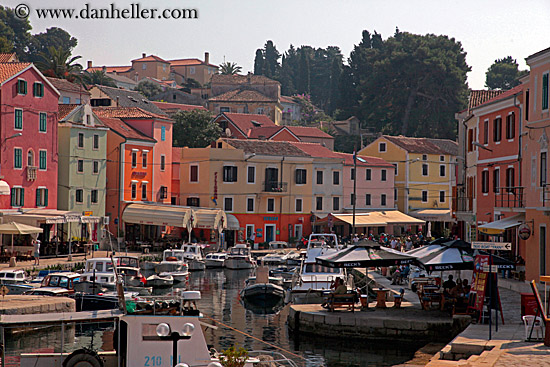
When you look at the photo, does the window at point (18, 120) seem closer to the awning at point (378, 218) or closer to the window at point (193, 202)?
the window at point (193, 202)

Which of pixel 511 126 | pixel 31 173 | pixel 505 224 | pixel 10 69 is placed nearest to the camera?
pixel 505 224

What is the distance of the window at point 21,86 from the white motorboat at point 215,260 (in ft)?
60.2

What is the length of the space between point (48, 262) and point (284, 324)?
23286 millimetres

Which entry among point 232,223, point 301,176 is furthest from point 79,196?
point 301,176

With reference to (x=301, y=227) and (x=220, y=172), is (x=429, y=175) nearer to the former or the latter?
(x=301, y=227)

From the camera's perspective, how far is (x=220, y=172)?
246 ft

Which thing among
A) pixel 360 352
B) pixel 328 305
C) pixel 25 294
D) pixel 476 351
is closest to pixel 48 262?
pixel 25 294

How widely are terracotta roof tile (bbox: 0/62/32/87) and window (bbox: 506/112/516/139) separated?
3424cm

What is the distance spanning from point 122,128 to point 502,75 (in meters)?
90.0

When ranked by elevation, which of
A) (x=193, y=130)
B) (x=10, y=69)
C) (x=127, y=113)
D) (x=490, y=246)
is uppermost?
(x=10, y=69)

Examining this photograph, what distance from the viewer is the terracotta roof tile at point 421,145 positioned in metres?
92.0

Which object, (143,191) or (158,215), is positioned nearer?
(158,215)

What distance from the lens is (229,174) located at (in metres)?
75.4

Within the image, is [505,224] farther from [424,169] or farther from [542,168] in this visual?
[424,169]
